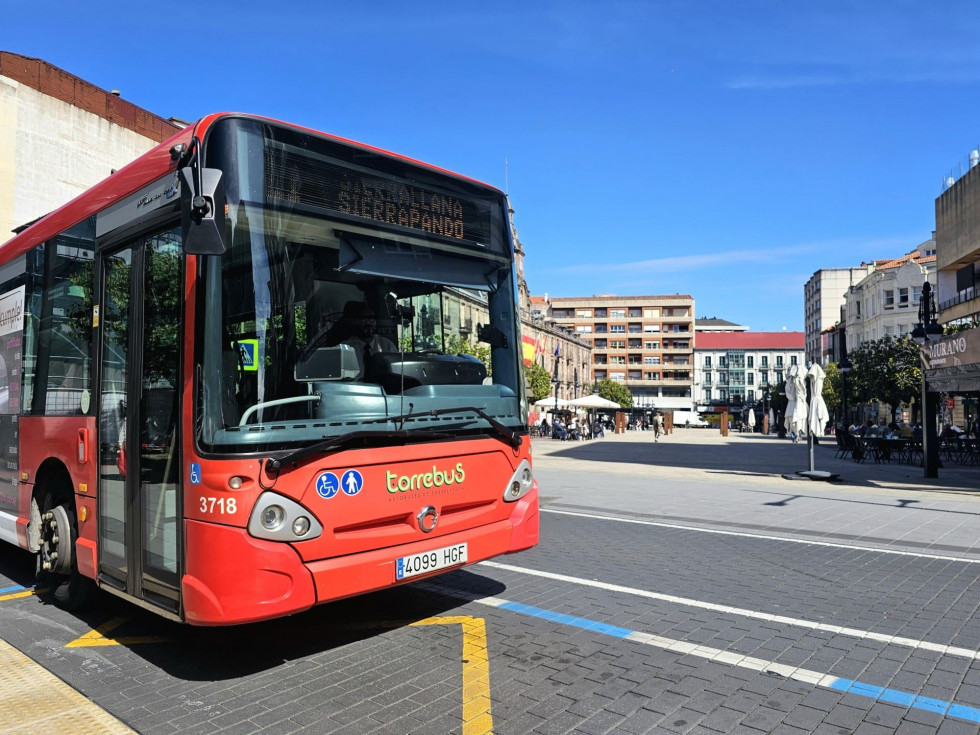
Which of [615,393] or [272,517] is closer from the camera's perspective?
[272,517]

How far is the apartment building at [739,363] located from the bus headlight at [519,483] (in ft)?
433

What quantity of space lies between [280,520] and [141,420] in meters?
Result: 1.33

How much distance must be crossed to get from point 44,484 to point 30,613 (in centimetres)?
101

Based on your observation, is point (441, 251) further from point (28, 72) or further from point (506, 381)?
point (28, 72)

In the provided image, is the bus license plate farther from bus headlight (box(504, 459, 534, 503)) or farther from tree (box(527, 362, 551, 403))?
tree (box(527, 362, 551, 403))

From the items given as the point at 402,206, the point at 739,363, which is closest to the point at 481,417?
the point at 402,206

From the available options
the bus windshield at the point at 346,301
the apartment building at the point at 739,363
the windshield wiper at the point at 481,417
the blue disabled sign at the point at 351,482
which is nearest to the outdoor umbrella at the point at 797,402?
the bus windshield at the point at 346,301

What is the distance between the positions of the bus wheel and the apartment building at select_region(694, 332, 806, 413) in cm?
13264

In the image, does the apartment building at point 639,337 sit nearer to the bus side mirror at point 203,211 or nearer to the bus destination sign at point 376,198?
the bus destination sign at point 376,198

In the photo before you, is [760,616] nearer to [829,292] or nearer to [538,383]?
[538,383]

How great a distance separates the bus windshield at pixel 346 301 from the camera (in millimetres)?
4305

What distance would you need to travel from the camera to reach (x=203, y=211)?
418 centimetres

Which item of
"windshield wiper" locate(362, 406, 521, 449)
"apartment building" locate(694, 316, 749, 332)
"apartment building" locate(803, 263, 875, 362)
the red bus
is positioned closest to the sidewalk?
"windshield wiper" locate(362, 406, 521, 449)

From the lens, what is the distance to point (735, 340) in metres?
138
